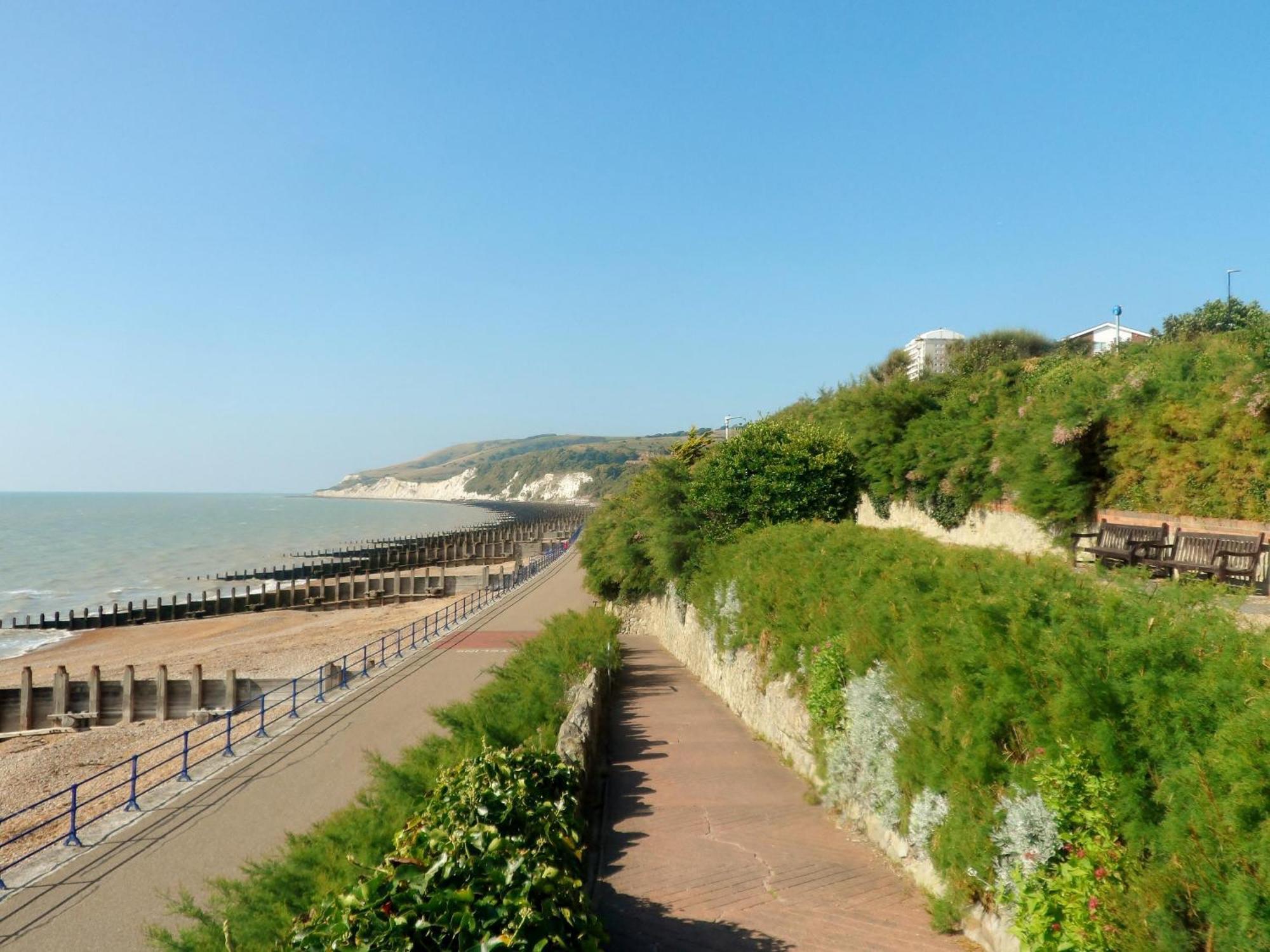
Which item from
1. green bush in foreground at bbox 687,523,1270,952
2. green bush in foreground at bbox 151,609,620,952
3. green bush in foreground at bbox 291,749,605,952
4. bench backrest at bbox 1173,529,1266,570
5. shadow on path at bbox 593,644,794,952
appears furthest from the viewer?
bench backrest at bbox 1173,529,1266,570

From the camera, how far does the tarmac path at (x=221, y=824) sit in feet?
25.8

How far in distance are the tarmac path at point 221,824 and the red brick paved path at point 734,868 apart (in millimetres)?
3572

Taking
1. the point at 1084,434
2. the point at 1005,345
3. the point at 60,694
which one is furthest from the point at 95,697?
the point at 1005,345

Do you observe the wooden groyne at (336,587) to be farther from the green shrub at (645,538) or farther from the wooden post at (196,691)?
the wooden post at (196,691)

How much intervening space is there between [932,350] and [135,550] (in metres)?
84.6

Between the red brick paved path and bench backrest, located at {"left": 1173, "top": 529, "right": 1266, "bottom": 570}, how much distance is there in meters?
6.20

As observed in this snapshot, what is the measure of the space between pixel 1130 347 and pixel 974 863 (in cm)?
1574

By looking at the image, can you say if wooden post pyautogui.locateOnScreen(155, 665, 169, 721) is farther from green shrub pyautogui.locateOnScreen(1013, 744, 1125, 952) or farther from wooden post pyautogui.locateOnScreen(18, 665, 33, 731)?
green shrub pyautogui.locateOnScreen(1013, 744, 1125, 952)

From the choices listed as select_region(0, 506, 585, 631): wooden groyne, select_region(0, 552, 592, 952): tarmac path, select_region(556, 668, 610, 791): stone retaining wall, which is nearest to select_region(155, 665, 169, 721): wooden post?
select_region(0, 552, 592, 952): tarmac path

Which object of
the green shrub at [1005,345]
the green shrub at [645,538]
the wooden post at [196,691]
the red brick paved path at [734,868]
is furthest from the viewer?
the green shrub at [1005,345]

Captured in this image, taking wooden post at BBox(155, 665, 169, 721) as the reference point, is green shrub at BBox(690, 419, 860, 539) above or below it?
above

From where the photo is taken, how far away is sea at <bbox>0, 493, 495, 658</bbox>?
177 ft

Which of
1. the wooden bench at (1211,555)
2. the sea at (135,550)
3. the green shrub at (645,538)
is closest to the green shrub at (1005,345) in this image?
the green shrub at (645,538)

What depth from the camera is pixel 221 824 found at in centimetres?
1035
